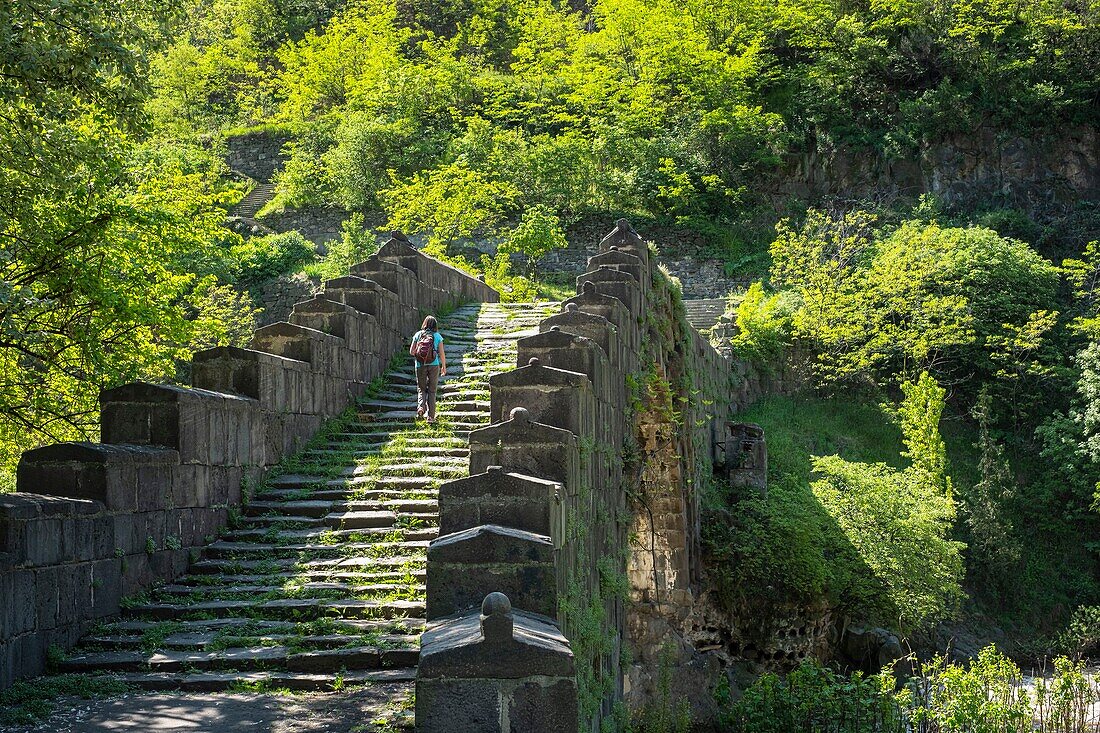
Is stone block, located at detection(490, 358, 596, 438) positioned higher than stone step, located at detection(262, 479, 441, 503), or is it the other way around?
stone block, located at detection(490, 358, 596, 438)

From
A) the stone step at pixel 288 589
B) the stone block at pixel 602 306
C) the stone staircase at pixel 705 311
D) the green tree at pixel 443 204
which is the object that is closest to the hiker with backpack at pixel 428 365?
the stone block at pixel 602 306

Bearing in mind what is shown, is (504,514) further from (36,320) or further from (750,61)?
(750,61)

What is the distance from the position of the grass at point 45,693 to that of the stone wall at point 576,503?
2.55m

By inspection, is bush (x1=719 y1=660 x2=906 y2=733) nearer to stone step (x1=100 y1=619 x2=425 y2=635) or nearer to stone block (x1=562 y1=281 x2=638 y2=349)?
stone block (x1=562 y1=281 x2=638 y2=349)

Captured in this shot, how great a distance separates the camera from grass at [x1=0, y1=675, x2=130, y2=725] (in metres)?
7.36

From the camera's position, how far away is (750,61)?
39719 millimetres

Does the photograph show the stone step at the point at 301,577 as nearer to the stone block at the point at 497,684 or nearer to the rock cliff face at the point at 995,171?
the stone block at the point at 497,684

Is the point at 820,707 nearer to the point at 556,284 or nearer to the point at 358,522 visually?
the point at 358,522

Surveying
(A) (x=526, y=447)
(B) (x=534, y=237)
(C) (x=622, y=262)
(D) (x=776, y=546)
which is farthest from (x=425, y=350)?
(B) (x=534, y=237)

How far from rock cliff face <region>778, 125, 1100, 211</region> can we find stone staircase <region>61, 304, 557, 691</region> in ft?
84.9

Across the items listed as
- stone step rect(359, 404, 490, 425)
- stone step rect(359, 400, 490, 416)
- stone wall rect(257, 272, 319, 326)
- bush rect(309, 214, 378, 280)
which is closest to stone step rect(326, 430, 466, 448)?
stone step rect(359, 404, 490, 425)

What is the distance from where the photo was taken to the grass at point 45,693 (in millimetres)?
7359

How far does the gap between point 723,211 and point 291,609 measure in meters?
30.2

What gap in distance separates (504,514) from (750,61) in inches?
1362
